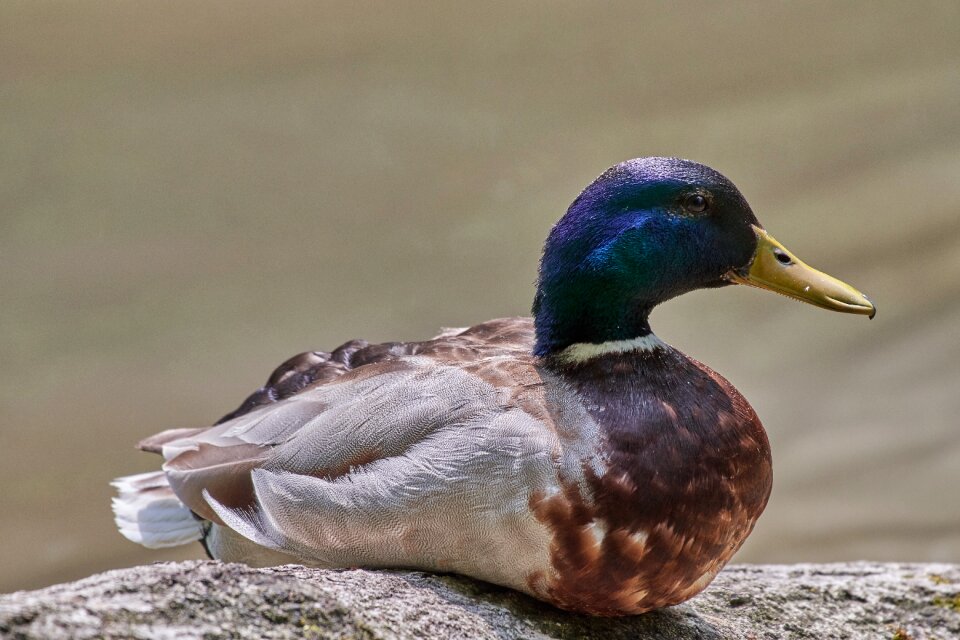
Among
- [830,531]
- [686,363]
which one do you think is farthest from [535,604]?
[830,531]

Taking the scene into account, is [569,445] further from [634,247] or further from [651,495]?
[634,247]

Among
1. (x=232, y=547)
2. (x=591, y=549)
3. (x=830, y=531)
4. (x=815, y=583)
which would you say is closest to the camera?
(x=591, y=549)

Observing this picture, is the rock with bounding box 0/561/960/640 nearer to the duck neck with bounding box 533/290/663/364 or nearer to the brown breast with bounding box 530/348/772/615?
the brown breast with bounding box 530/348/772/615

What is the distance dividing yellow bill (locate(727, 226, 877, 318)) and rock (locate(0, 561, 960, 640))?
0.51 meters

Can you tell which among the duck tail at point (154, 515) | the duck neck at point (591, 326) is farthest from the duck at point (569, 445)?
the duck tail at point (154, 515)

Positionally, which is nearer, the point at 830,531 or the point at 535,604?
the point at 535,604

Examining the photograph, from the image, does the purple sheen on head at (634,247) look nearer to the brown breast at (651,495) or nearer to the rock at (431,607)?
the brown breast at (651,495)

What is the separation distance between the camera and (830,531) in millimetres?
3656

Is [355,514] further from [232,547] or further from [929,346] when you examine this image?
[929,346]

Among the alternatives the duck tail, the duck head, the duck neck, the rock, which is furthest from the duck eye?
the duck tail

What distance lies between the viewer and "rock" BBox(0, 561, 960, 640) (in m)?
1.30

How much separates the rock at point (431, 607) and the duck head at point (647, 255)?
0.40 m

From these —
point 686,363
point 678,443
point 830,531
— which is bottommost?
point 830,531

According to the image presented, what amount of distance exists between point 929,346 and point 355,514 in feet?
8.32
